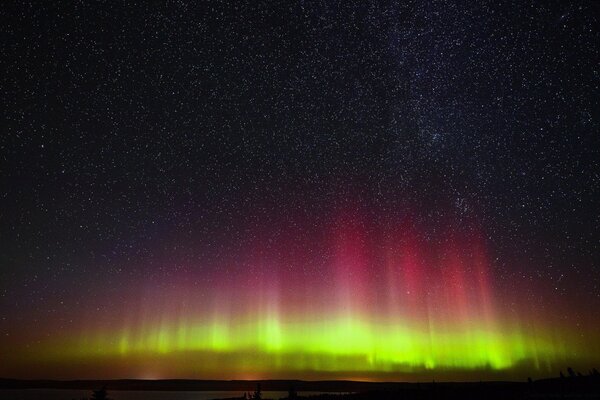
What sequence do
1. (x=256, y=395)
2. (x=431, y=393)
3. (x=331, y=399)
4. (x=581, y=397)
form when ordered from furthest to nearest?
(x=331, y=399) → (x=431, y=393) → (x=256, y=395) → (x=581, y=397)

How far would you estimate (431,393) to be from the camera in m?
32.0

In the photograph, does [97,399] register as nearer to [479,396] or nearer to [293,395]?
[293,395]

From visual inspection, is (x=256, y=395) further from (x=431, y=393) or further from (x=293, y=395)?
(x=431, y=393)

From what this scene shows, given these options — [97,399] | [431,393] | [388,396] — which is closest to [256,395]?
[97,399]

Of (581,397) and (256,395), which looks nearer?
(581,397)

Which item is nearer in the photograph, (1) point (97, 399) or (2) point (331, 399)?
(1) point (97, 399)

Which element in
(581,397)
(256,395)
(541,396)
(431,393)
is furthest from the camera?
(431,393)

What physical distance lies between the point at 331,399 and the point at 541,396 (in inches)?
714

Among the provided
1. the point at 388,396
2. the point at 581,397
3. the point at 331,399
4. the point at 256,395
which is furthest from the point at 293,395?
the point at 581,397

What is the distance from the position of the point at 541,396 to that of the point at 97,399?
1027 inches

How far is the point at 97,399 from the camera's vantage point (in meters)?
23.9

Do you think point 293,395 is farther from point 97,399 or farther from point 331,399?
point 331,399

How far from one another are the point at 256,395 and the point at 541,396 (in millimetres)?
17518

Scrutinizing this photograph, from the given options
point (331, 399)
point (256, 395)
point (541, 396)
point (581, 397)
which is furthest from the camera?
point (331, 399)
